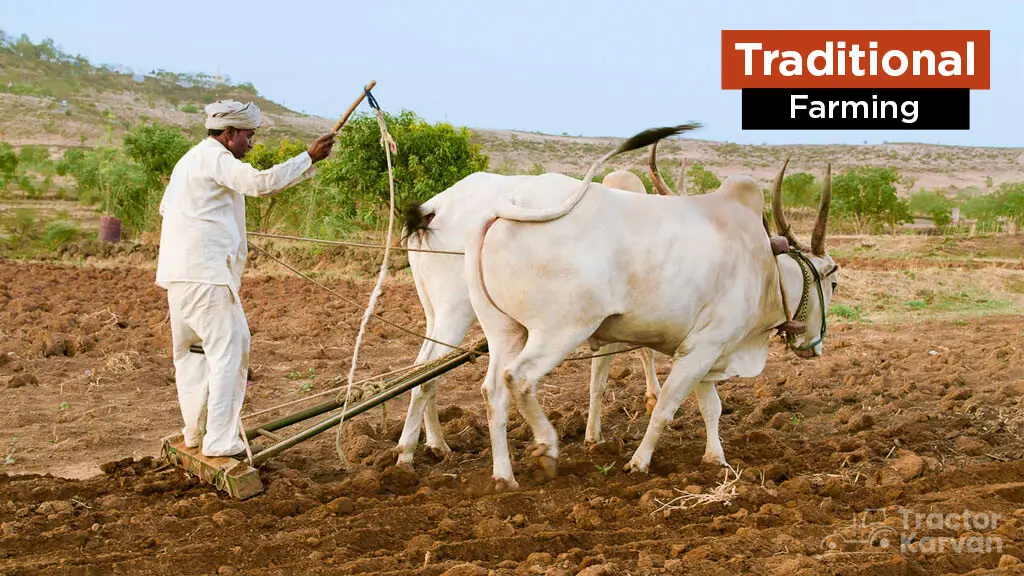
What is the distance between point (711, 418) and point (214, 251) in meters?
2.96

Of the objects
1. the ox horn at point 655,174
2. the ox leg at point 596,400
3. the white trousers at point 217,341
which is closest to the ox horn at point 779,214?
the ox horn at point 655,174

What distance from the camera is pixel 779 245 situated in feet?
17.0

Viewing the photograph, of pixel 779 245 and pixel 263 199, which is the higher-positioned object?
pixel 263 199

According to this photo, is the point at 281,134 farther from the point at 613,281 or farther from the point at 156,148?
the point at 613,281

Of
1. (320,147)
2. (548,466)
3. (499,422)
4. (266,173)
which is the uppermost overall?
(320,147)

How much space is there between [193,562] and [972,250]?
69.4 ft

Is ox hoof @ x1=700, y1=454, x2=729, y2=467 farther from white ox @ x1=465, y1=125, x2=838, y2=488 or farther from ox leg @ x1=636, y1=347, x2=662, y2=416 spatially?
ox leg @ x1=636, y1=347, x2=662, y2=416

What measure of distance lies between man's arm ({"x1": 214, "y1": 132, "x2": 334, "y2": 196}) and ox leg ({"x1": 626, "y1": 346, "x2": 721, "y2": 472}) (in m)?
2.20

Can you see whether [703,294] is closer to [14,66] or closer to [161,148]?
[161,148]

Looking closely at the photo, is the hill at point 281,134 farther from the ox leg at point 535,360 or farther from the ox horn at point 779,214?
the ox leg at point 535,360

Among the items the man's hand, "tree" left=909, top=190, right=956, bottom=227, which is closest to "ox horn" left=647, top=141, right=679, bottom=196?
the man's hand

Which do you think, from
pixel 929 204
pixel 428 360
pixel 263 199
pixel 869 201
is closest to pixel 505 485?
pixel 428 360

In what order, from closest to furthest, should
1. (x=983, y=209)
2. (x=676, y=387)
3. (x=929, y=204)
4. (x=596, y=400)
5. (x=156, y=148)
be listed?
(x=676, y=387) → (x=596, y=400) → (x=156, y=148) → (x=983, y=209) → (x=929, y=204)

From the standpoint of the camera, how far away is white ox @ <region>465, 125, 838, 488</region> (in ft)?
14.9
